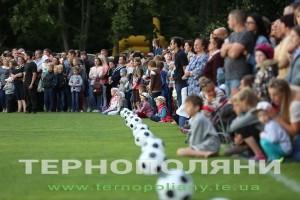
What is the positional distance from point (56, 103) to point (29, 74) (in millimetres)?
2261

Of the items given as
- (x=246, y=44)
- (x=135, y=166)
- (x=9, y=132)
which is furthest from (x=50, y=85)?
(x=135, y=166)

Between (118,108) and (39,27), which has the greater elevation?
(39,27)

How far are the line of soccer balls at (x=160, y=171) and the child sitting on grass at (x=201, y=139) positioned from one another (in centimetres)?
93

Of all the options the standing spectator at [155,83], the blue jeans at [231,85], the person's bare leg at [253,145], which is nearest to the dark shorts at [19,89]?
the standing spectator at [155,83]

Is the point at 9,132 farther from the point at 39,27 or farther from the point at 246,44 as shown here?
the point at 39,27

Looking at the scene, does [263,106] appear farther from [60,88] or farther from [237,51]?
[60,88]

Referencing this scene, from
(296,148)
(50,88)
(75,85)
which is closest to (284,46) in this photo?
(296,148)

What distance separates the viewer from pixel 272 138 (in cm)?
1431

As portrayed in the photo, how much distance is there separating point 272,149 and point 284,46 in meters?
2.32

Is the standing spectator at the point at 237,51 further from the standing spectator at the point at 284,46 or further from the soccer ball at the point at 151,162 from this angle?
the soccer ball at the point at 151,162

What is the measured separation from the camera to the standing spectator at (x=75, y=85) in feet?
118

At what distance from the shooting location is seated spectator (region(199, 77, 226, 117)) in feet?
60.6

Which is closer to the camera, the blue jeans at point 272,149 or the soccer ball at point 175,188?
the soccer ball at point 175,188

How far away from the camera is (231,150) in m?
15.6
